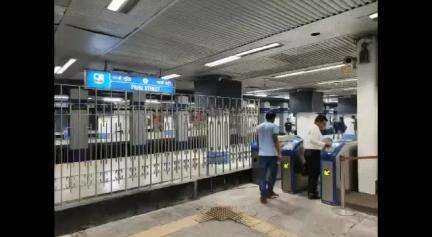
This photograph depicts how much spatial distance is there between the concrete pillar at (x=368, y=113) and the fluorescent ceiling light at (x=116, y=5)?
4.62 m

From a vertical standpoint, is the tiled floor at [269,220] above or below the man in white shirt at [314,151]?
below

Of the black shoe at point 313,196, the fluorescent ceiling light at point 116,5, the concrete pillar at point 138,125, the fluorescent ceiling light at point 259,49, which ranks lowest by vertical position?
the black shoe at point 313,196

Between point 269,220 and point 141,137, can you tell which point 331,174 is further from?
point 141,137

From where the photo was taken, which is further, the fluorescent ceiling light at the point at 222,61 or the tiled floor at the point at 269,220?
the fluorescent ceiling light at the point at 222,61

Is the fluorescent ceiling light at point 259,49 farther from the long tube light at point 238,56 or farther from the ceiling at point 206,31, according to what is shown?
the ceiling at point 206,31

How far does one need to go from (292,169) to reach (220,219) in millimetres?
2293

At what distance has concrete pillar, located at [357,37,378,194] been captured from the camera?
557cm

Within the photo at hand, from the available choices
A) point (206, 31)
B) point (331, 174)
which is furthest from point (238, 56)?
point (331, 174)

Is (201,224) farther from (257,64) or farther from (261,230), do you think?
(257,64)

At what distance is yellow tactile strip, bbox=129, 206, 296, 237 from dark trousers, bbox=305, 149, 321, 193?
1730 mm

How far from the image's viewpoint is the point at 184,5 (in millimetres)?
4215

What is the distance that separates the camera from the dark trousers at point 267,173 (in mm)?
A: 5688

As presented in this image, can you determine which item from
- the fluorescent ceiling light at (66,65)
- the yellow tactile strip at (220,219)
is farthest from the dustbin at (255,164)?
the fluorescent ceiling light at (66,65)
